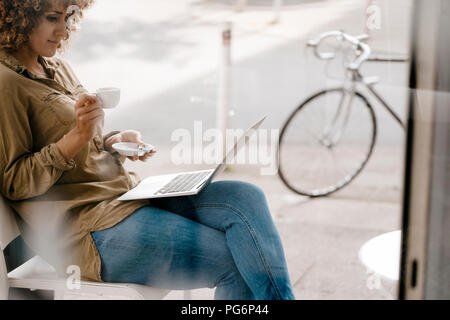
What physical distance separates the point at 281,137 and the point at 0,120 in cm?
91

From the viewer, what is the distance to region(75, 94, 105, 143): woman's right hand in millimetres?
1458

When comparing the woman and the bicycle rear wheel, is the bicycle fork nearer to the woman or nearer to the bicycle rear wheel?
the bicycle rear wheel

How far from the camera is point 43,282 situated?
1.58 metres

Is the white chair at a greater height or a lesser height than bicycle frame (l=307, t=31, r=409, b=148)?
lesser

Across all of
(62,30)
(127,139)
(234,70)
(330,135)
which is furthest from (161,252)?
(330,135)

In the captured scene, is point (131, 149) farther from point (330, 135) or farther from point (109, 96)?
point (330, 135)

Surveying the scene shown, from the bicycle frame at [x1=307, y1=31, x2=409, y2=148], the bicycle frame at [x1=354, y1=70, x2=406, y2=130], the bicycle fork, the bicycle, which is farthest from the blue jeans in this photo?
the bicycle fork

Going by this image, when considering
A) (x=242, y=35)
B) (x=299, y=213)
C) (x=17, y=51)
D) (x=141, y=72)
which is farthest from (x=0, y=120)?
(x=299, y=213)

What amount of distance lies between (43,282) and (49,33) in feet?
2.07

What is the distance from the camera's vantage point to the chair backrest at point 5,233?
148cm

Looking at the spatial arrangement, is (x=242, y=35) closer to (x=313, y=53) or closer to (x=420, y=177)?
(x=313, y=53)

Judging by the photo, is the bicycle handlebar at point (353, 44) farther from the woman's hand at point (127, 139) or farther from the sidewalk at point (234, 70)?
the woman's hand at point (127, 139)

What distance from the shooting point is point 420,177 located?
1240mm

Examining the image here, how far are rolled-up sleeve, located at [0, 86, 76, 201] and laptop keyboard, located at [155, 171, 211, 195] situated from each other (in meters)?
0.25
